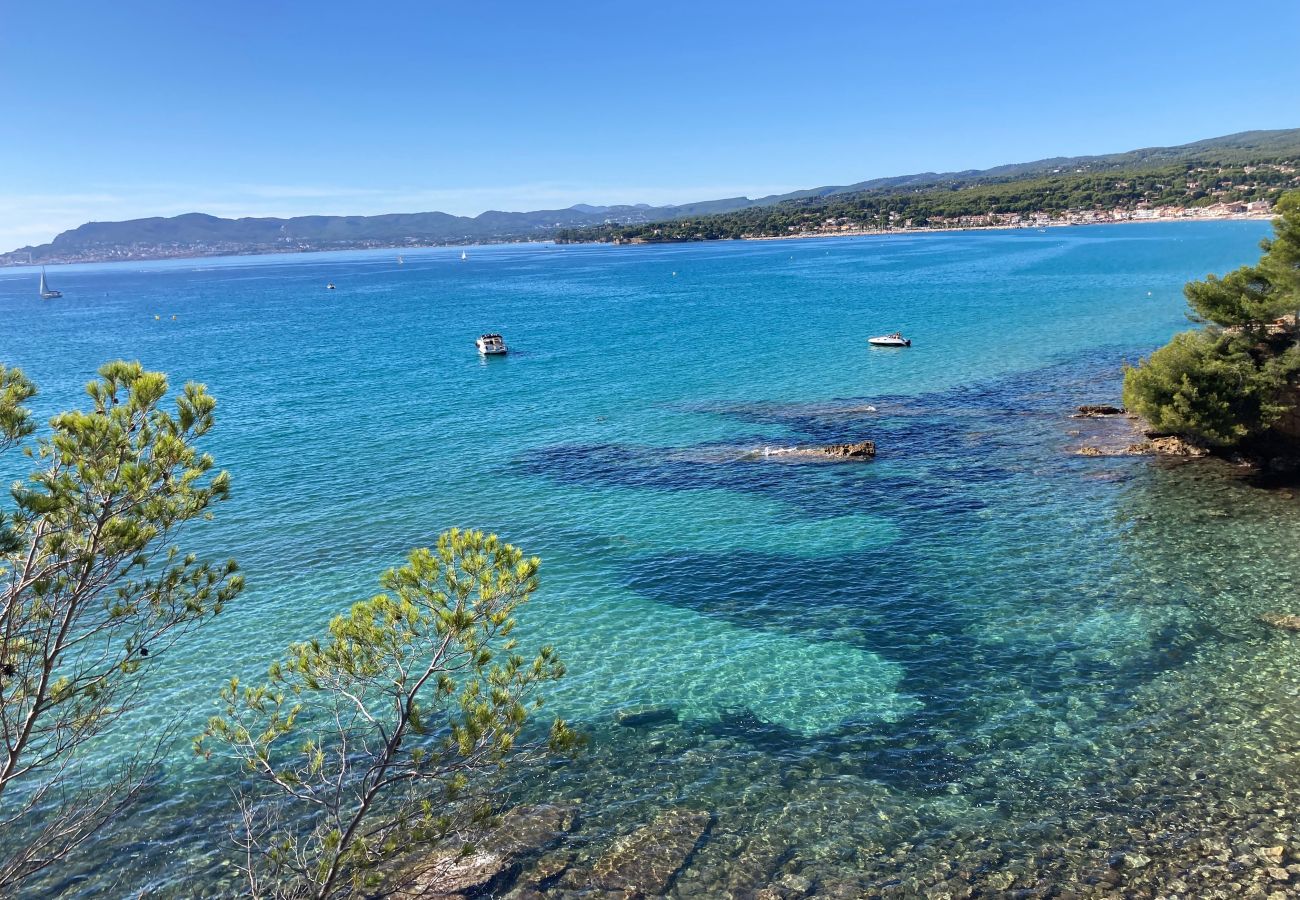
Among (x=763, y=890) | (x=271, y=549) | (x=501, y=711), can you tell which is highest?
(x=501, y=711)

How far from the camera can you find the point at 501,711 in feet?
36.5

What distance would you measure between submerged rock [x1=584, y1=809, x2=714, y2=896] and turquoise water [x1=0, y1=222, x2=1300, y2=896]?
368 millimetres

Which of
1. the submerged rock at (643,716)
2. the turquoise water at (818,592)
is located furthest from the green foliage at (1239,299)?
the submerged rock at (643,716)

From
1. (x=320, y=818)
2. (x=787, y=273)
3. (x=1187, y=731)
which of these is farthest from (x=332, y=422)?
(x=787, y=273)

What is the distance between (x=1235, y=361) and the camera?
34.8m

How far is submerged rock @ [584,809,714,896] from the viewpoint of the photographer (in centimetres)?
1481

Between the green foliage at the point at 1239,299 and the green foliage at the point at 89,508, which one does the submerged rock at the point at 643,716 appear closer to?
the green foliage at the point at 89,508

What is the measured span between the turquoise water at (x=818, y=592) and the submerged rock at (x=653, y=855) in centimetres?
37

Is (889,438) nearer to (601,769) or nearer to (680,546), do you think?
(680,546)

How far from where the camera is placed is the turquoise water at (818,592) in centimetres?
1634

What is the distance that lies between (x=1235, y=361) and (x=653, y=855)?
35.2m

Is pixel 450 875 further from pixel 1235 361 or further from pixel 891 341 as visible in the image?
pixel 891 341

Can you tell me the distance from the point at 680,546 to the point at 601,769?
13.1 metres

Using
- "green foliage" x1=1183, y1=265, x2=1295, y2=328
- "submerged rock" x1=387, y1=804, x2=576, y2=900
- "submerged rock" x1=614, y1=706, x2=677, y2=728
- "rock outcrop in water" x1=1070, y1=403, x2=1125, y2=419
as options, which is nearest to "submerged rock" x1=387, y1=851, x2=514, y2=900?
"submerged rock" x1=387, y1=804, x2=576, y2=900
